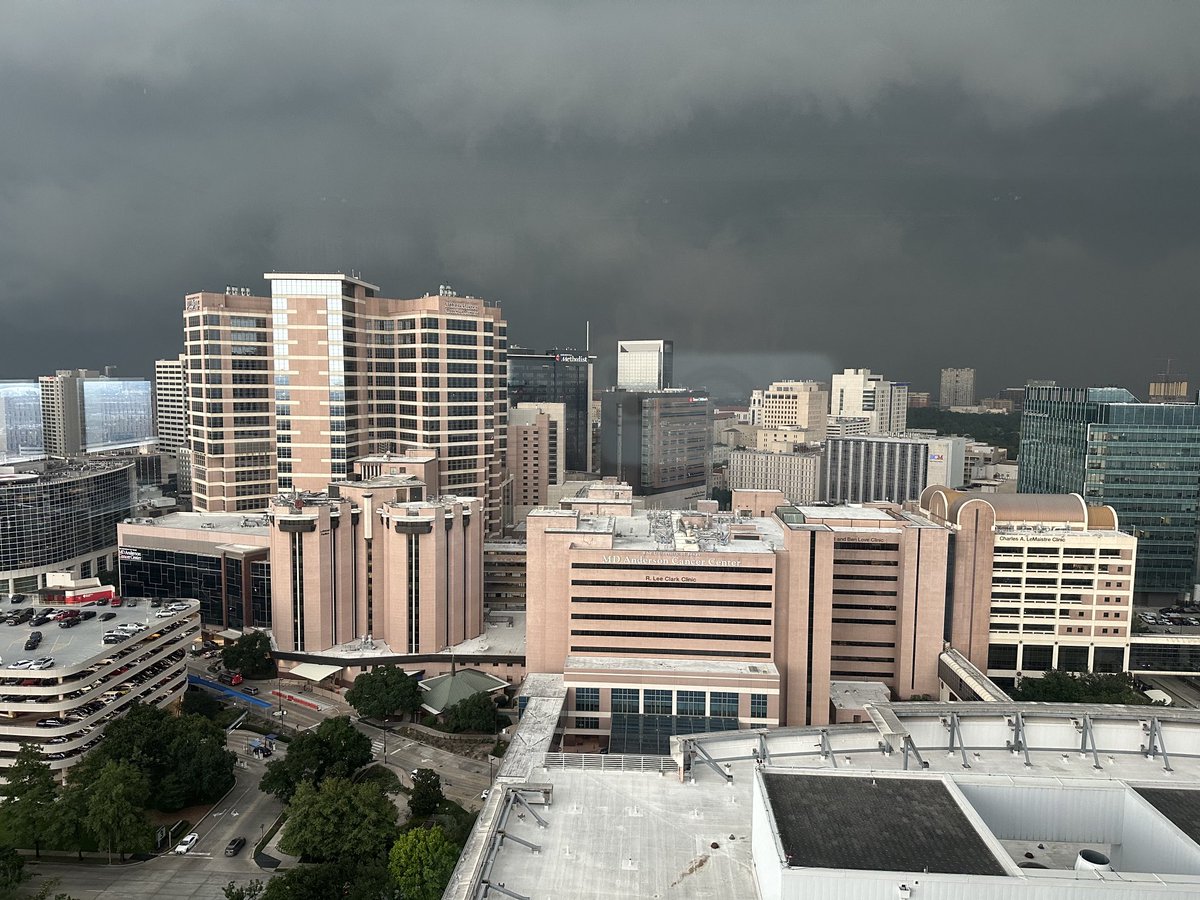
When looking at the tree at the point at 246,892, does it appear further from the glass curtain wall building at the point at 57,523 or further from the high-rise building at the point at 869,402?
the high-rise building at the point at 869,402

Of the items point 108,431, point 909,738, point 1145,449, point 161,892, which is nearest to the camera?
point 909,738

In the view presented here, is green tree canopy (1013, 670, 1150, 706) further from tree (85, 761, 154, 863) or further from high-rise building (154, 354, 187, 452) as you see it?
high-rise building (154, 354, 187, 452)

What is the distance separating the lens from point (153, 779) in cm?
1942

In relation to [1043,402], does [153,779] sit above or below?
below

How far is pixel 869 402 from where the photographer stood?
70438mm

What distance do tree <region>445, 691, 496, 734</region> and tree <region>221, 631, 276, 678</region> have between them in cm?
791

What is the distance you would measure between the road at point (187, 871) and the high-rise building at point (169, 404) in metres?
60.5

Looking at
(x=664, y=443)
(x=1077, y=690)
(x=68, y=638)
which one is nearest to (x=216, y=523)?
(x=68, y=638)

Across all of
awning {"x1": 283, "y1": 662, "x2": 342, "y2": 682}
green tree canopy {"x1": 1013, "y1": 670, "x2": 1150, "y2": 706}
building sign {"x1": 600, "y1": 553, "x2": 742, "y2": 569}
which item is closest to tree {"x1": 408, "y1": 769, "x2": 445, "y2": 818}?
building sign {"x1": 600, "y1": 553, "x2": 742, "y2": 569}

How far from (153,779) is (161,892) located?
3.65 metres

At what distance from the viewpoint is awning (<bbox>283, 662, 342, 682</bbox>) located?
26.8m

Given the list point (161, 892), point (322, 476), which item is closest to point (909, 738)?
point (161, 892)

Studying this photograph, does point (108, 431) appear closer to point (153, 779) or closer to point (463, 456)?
point (463, 456)

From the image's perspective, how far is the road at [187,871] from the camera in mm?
16500
